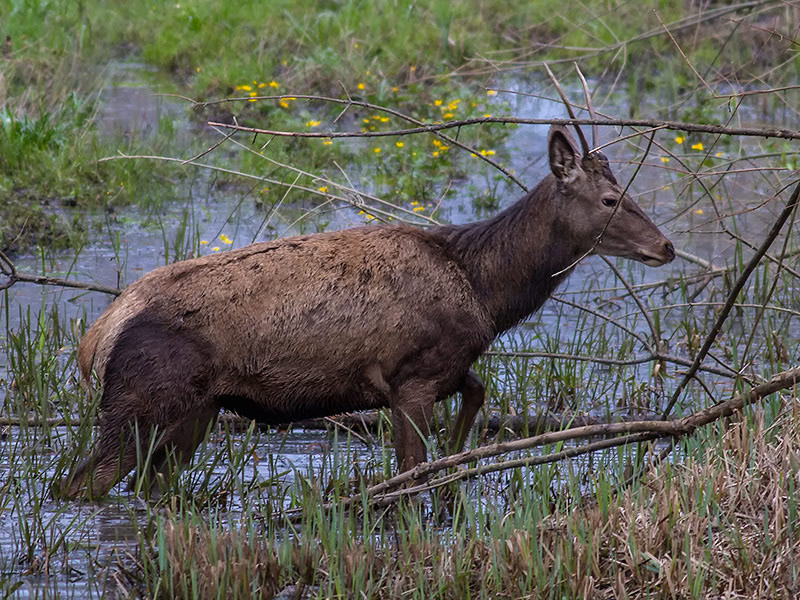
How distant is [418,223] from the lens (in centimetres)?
778

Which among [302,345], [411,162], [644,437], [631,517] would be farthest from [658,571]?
[411,162]

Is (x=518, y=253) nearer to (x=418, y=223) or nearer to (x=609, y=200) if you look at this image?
(x=609, y=200)

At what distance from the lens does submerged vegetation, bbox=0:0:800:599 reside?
486 centimetres

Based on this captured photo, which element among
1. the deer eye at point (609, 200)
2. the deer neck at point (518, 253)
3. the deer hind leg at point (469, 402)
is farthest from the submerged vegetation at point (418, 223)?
the deer neck at point (518, 253)

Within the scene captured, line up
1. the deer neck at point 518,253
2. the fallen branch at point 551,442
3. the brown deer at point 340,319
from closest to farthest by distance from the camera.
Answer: the fallen branch at point 551,442, the brown deer at point 340,319, the deer neck at point 518,253

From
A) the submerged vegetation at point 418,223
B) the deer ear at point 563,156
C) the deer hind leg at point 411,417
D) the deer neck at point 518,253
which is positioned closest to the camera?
the submerged vegetation at point 418,223

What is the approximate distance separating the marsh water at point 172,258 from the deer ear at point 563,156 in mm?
548

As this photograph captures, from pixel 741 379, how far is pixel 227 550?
2.60 metres

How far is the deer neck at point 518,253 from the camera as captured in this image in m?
6.46

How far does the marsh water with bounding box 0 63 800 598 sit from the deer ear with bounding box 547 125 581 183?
1.80 ft

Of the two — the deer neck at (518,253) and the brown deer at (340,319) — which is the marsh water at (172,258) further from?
the deer neck at (518,253)

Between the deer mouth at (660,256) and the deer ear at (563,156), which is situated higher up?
the deer ear at (563,156)

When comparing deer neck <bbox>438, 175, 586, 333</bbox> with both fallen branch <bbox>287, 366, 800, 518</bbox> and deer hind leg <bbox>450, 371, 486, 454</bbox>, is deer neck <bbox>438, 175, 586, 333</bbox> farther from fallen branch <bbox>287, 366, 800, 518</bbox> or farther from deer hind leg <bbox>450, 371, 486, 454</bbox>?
fallen branch <bbox>287, 366, 800, 518</bbox>

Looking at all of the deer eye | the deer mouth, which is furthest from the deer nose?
the deer eye
